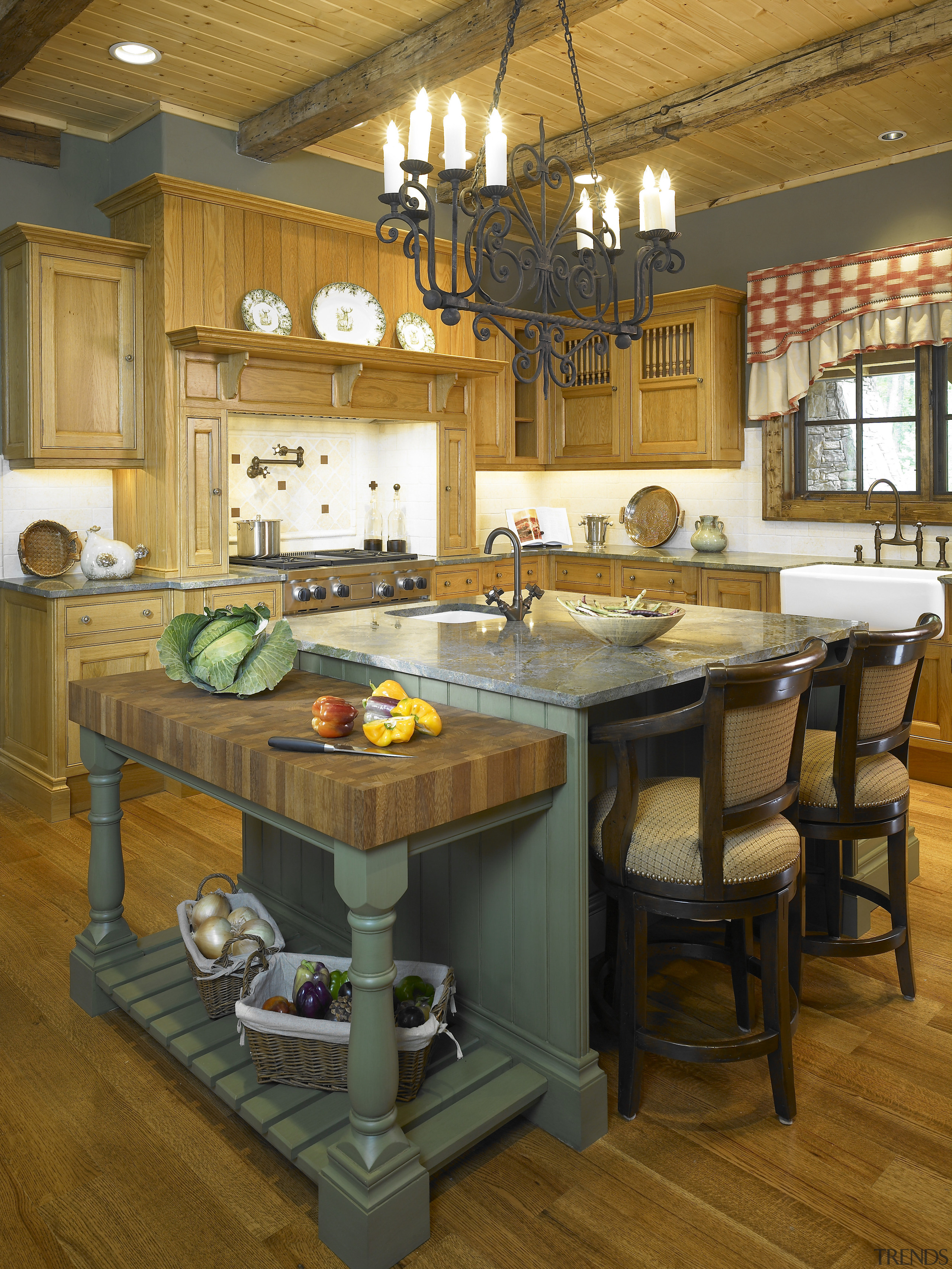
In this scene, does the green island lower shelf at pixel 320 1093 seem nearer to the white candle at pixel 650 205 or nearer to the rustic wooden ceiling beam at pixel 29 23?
the white candle at pixel 650 205

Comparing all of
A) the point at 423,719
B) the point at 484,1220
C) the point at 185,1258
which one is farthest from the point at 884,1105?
the point at 185,1258

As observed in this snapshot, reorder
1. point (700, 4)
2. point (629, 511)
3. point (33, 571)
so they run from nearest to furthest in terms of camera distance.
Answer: point (700, 4), point (33, 571), point (629, 511)

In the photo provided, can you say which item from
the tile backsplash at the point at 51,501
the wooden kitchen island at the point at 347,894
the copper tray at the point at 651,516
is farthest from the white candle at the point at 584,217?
the copper tray at the point at 651,516

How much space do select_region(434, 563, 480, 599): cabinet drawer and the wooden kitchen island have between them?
2.87 metres

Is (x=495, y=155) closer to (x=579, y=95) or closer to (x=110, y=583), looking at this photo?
(x=579, y=95)

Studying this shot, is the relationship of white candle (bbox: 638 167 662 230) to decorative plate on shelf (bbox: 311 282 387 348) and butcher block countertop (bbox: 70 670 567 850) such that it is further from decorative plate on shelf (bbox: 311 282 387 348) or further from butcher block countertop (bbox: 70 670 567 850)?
decorative plate on shelf (bbox: 311 282 387 348)

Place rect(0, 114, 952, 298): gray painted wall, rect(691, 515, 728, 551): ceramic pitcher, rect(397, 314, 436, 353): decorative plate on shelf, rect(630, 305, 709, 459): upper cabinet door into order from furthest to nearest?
rect(691, 515, 728, 551): ceramic pitcher < rect(630, 305, 709, 459): upper cabinet door < rect(397, 314, 436, 353): decorative plate on shelf < rect(0, 114, 952, 298): gray painted wall

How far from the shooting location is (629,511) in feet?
21.0

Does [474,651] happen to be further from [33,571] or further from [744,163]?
[744,163]

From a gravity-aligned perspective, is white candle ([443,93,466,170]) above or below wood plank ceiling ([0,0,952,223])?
below

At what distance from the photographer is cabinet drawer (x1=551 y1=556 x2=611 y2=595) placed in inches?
234

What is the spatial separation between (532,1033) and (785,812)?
2.67 ft

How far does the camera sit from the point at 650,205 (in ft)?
8.75

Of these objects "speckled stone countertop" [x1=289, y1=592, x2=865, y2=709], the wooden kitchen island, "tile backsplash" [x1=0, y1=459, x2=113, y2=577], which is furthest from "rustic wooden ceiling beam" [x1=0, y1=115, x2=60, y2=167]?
the wooden kitchen island
